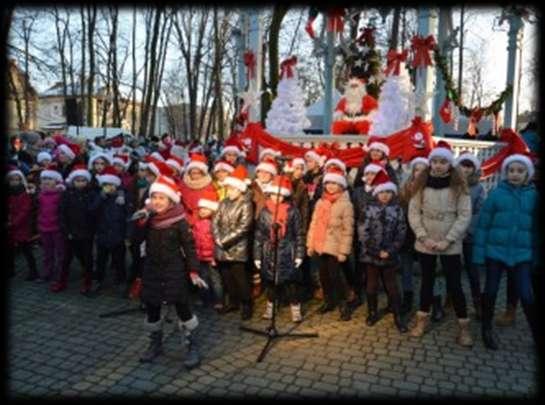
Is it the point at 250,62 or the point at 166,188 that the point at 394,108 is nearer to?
the point at 250,62

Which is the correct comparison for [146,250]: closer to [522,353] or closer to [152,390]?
[152,390]

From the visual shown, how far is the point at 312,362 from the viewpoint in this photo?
473 cm

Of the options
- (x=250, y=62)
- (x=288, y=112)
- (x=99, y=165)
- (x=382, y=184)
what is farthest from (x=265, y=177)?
(x=250, y=62)

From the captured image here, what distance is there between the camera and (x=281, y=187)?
577cm

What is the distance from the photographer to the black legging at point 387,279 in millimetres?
5621

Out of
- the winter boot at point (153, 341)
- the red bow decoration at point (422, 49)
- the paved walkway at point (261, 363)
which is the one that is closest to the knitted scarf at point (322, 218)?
the paved walkway at point (261, 363)

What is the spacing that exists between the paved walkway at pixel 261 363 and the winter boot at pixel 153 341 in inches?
3.5

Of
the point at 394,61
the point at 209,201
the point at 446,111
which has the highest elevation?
the point at 394,61

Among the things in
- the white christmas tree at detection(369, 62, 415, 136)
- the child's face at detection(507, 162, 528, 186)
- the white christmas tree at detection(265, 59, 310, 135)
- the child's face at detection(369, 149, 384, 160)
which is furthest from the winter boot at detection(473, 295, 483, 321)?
the white christmas tree at detection(265, 59, 310, 135)

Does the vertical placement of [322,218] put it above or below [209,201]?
below

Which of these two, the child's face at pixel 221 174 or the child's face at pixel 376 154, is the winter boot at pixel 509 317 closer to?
the child's face at pixel 376 154

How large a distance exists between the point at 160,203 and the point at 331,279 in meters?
2.35

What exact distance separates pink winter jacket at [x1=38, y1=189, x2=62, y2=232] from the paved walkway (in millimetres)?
1425

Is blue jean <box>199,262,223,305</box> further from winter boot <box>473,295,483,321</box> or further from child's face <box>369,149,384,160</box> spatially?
winter boot <box>473,295,483,321</box>
